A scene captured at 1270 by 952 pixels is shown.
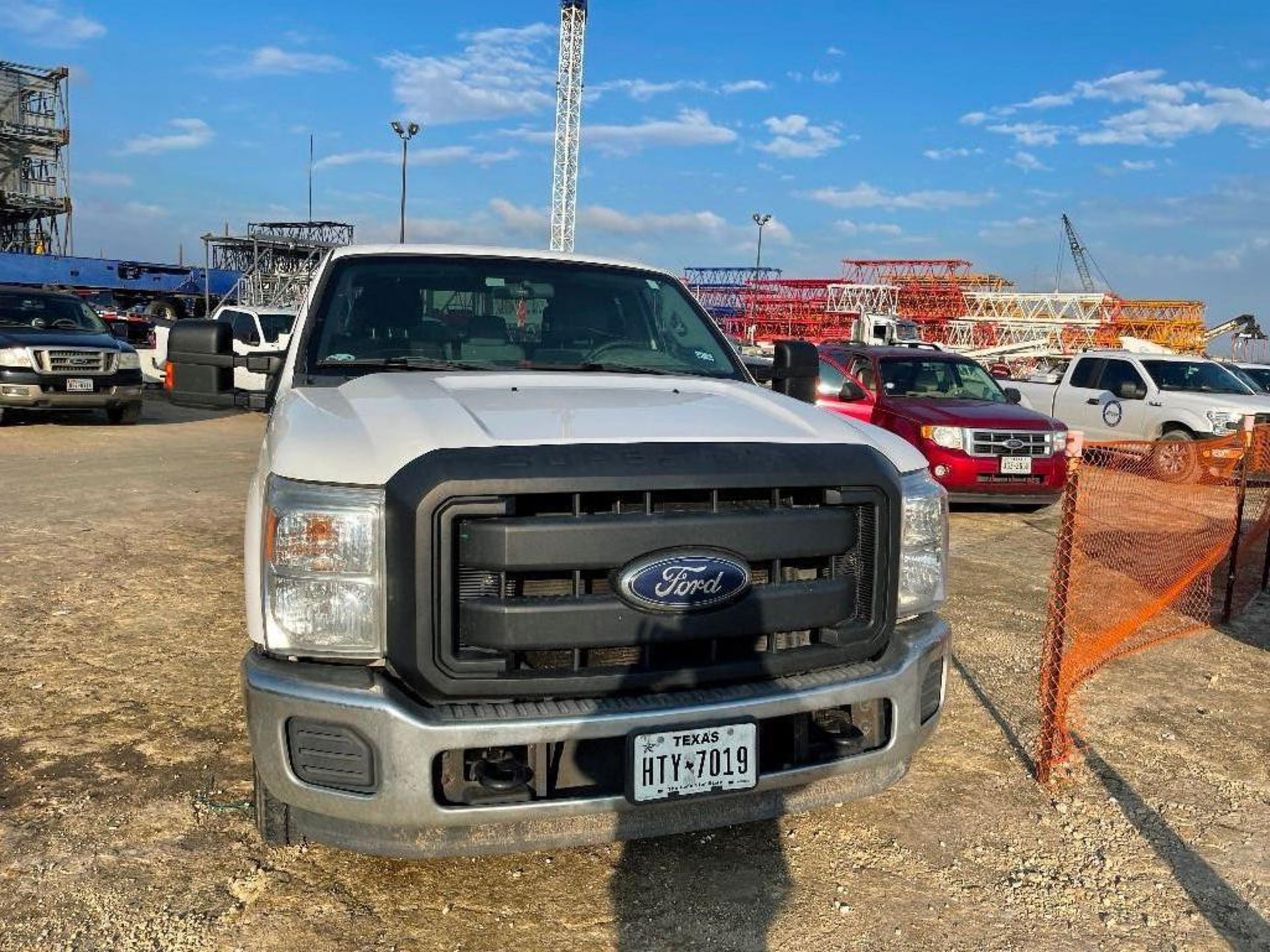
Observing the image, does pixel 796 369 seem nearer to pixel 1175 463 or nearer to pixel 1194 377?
pixel 1175 463

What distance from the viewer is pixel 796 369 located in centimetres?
455

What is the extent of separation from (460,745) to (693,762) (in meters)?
0.60

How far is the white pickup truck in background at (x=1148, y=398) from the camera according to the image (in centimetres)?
1278

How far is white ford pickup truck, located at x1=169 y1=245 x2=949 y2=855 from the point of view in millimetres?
2412

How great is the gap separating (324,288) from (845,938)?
2.99m

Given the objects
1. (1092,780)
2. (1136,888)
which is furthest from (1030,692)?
(1136,888)

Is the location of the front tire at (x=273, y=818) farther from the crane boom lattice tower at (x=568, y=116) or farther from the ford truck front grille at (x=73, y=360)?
the crane boom lattice tower at (x=568, y=116)

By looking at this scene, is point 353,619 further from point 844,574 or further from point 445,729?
point 844,574

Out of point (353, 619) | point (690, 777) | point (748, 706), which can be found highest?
point (353, 619)

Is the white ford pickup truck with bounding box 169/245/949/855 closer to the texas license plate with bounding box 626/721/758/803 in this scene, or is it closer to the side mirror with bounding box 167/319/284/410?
the texas license plate with bounding box 626/721/758/803

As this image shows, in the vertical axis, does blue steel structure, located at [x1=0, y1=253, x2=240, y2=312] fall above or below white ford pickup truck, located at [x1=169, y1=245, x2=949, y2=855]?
above

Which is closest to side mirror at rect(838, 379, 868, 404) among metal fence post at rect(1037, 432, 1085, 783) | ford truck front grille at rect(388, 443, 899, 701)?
metal fence post at rect(1037, 432, 1085, 783)

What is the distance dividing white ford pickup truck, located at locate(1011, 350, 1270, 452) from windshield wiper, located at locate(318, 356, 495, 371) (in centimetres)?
1147

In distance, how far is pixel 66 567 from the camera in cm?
640
